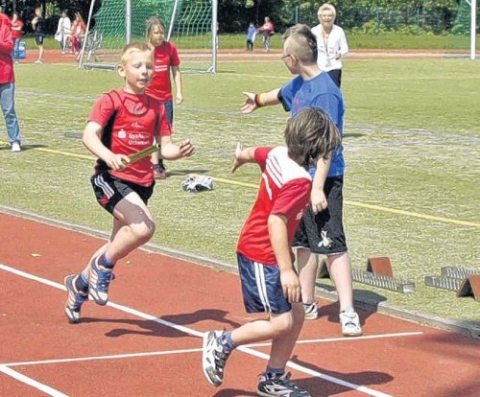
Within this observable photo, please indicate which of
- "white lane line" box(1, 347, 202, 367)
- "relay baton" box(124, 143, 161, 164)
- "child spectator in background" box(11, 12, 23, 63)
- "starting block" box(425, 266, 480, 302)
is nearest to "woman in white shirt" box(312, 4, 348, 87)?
"child spectator in background" box(11, 12, 23, 63)

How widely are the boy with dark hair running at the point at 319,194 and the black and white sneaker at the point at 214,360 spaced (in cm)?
153

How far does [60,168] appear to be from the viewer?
16125 mm

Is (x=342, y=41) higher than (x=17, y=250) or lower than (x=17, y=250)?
higher

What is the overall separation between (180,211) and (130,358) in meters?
5.54

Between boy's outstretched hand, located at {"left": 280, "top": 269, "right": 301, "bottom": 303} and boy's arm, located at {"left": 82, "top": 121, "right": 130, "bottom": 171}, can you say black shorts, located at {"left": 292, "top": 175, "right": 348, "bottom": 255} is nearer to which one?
boy's arm, located at {"left": 82, "top": 121, "right": 130, "bottom": 171}

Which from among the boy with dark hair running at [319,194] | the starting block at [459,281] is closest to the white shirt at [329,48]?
the starting block at [459,281]

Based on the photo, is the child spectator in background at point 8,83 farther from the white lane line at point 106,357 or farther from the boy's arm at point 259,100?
the white lane line at point 106,357

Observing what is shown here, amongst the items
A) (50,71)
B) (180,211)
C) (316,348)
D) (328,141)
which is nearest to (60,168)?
(180,211)

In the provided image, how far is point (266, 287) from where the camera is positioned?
6289mm

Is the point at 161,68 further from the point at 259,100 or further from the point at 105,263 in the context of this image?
the point at 105,263

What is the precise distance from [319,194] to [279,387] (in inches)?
66.7

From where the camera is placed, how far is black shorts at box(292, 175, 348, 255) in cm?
806

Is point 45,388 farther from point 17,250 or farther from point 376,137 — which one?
point 376,137

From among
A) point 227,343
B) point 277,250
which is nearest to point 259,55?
point 227,343
